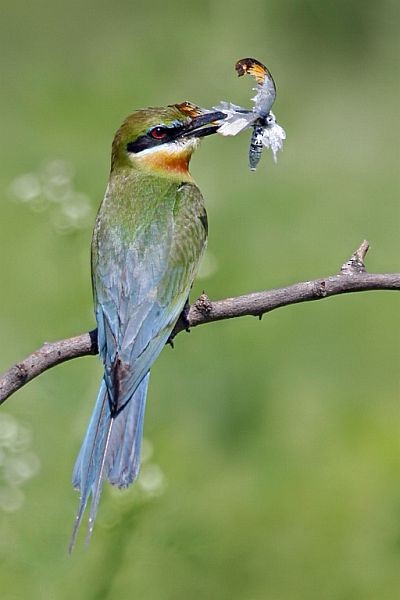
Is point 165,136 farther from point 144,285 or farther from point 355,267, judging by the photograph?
point 355,267

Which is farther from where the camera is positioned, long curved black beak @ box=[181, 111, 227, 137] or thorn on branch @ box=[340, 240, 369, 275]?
long curved black beak @ box=[181, 111, 227, 137]

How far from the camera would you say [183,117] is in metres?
3.35

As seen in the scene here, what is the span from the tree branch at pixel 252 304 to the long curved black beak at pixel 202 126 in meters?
0.67

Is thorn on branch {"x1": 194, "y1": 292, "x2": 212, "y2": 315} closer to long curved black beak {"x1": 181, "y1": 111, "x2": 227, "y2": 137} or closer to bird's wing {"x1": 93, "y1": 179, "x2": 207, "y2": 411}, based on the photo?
bird's wing {"x1": 93, "y1": 179, "x2": 207, "y2": 411}

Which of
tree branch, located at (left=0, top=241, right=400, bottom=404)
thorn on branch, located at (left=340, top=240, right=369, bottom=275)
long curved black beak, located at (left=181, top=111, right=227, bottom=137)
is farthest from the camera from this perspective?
long curved black beak, located at (left=181, top=111, right=227, bottom=137)

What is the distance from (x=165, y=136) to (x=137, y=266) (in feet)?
1.43

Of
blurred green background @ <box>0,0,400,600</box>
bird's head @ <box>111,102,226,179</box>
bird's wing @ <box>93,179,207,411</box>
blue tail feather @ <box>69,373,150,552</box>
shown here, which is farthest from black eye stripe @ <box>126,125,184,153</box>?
blue tail feather @ <box>69,373,150,552</box>

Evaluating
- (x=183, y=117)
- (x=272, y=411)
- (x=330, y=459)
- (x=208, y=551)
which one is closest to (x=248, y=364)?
(x=272, y=411)

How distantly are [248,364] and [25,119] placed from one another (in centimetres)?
210

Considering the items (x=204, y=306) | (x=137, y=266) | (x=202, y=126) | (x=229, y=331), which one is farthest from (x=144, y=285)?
(x=229, y=331)

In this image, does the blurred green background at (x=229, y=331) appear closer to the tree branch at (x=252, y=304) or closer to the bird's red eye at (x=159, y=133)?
the bird's red eye at (x=159, y=133)

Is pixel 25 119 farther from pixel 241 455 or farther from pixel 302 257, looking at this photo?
pixel 241 455

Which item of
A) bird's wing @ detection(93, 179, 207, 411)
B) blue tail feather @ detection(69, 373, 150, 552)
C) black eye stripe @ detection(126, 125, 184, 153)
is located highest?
black eye stripe @ detection(126, 125, 184, 153)

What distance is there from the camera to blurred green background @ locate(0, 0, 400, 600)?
3.48m
